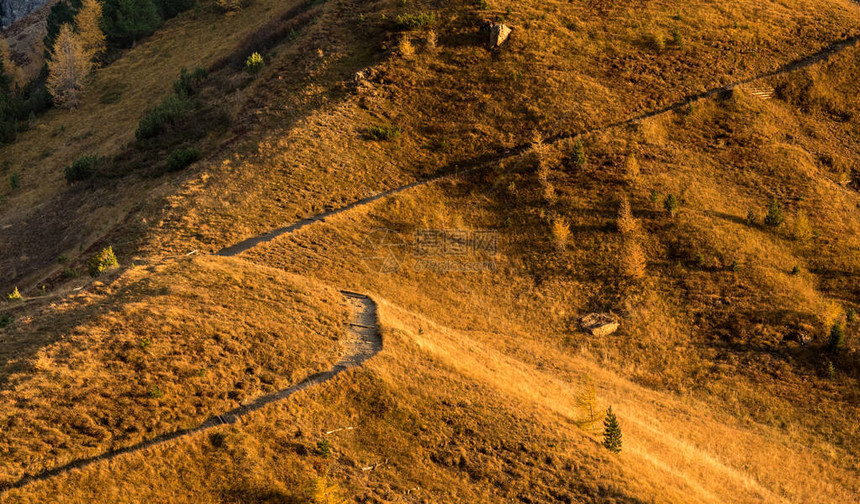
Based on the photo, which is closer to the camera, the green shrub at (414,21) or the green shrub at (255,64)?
the green shrub at (414,21)

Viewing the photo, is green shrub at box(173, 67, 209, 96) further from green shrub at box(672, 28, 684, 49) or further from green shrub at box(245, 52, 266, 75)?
green shrub at box(672, 28, 684, 49)

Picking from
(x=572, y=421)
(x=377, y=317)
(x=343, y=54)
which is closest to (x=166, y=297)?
(x=377, y=317)

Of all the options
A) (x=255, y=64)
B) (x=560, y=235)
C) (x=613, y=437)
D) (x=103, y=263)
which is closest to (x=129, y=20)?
(x=255, y=64)

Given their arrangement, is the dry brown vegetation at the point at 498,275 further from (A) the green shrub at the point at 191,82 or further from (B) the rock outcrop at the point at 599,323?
(A) the green shrub at the point at 191,82

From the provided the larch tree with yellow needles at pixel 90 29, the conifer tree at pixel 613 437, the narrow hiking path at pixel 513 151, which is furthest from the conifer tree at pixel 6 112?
the conifer tree at pixel 613 437

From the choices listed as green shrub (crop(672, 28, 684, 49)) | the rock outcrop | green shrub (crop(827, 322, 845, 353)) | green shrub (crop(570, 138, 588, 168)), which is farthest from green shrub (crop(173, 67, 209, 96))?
green shrub (crop(827, 322, 845, 353))

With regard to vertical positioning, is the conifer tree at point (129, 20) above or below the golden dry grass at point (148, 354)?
above
